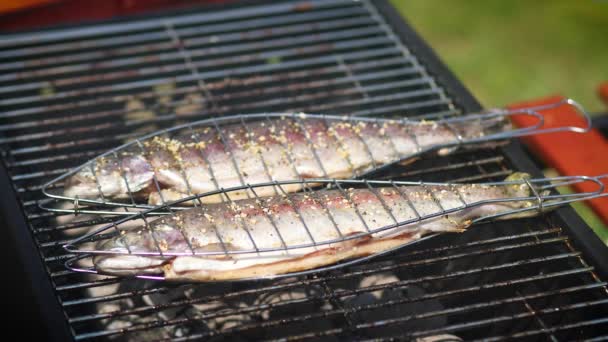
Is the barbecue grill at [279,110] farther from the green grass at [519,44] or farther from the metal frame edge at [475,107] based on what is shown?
the green grass at [519,44]

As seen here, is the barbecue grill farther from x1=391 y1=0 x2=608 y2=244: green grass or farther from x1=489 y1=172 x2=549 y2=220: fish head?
x1=391 y1=0 x2=608 y2=244: green grass

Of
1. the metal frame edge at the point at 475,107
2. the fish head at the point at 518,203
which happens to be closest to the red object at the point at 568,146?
the metal frame edge at the point at 475,107

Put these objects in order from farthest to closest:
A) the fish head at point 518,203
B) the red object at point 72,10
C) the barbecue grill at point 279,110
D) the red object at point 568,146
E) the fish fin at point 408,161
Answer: the red object at point 72,10
the red object at point 568,146
the fish fin at point 408,161
the fish head at point 518,203
the barbecue grill at point 279,110

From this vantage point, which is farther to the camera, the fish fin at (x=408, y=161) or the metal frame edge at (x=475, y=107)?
the fish fin at (x=408, y=161)

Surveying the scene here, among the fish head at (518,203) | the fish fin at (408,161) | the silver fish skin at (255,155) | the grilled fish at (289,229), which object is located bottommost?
the fish head at (518,203)

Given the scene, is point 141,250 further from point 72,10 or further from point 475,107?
point 72,10

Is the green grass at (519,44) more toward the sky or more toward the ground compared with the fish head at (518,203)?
more toward the sky

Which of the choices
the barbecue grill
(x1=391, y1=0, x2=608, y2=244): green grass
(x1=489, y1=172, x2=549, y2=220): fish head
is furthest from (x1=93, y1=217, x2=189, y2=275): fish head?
(x1=391, y1=0, x2=608, y2=244): green grass
